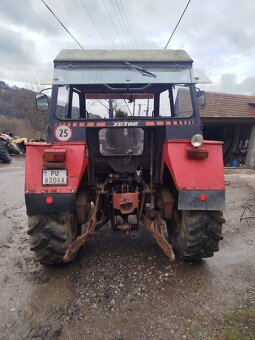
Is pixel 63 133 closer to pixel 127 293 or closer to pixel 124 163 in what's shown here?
pixel 124 163

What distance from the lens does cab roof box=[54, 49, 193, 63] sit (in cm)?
371

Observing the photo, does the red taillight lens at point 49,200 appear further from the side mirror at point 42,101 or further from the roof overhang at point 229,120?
the roof overhang at point 229,120

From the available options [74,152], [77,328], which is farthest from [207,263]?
[74,152]

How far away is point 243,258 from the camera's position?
394 cm

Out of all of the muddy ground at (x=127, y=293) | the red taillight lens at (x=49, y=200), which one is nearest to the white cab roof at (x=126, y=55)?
the red taillight lens at (x=49, y=200)

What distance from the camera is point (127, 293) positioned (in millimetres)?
3086

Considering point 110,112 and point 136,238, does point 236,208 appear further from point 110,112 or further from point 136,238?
point 110,112

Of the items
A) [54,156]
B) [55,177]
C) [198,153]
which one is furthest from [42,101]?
[198,153]

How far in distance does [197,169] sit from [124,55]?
1738mm

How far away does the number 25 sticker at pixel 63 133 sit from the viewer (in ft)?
11.3

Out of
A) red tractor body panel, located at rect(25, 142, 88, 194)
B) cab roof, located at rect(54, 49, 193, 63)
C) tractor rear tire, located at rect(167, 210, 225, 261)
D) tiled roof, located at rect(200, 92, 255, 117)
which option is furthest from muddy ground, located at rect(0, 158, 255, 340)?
tiled roof, located at rect(200, 92, 255, 117)

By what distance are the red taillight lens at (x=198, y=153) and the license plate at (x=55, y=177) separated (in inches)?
52.7

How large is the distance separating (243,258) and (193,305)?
139 cm

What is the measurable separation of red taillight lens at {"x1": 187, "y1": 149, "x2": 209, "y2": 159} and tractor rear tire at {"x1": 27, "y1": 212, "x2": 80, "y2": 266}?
147 centimetres
